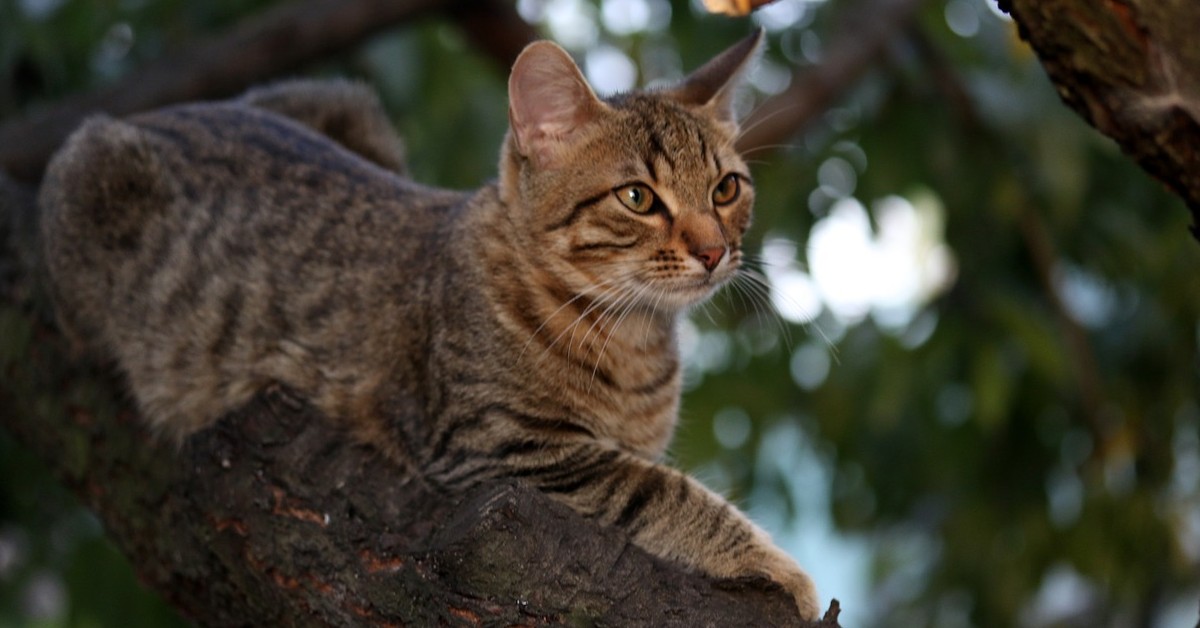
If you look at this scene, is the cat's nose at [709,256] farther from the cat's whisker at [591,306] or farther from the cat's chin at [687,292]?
the cat's whisker at [591,306]

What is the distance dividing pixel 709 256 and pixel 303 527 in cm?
113

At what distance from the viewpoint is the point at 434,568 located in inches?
95.9

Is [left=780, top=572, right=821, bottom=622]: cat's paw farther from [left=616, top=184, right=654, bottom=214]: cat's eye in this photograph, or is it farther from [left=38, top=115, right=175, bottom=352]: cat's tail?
[left=38, top=115, right=175, bottom=352]: cat's tail

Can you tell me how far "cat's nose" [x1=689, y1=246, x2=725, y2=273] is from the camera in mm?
3059

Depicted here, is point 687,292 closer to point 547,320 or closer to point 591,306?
point 591,306

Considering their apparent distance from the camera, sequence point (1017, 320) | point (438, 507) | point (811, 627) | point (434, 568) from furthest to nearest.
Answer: point (1017, 320), point (438, 507), point (434, 568), point (811, 627)

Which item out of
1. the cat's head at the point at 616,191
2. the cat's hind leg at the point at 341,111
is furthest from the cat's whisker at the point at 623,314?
the cat's hind leg at the point at 341,111

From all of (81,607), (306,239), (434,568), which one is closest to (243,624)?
(434,568)

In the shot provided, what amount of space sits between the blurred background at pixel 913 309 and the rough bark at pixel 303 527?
4.82ft

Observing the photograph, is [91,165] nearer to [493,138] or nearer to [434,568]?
[493,138]

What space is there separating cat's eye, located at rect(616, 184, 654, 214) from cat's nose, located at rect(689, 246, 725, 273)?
0.60 feet

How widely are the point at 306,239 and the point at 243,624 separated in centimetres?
113

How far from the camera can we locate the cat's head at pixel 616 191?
10.1 feet

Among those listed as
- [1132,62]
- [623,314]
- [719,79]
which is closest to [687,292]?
[623,314]
